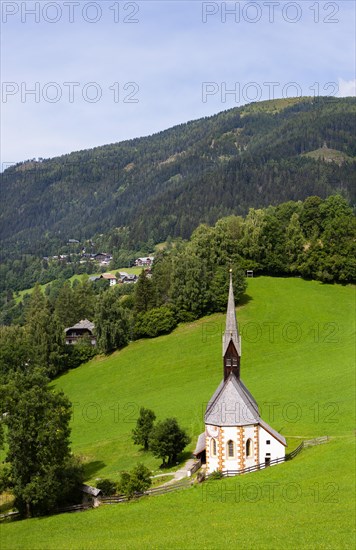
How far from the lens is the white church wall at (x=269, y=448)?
48875 millimetres

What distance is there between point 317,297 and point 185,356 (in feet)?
101

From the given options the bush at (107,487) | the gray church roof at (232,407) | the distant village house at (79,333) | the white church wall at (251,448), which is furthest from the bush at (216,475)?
the distant village house at (79,333)

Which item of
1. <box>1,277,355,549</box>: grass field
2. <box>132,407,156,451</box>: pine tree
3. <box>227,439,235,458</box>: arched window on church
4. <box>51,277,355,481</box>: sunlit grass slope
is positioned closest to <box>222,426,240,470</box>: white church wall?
<box>227,439,235,458</box>: arched window on church

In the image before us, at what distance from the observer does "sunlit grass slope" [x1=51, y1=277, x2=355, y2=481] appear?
61.5 m

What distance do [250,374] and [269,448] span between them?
103 ft

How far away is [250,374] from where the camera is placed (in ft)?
263

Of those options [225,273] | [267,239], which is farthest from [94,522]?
[267,239]

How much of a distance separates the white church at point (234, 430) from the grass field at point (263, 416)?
2.14m

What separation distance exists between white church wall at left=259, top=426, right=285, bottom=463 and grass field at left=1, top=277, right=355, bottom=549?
1.76 m

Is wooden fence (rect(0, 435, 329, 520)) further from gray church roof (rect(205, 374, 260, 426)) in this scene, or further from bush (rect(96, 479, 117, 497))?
gray church roof (rect(205, 374, 260, 426))

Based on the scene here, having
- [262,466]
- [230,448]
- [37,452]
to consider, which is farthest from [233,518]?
[37,452]

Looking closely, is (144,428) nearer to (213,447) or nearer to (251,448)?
(213,447)

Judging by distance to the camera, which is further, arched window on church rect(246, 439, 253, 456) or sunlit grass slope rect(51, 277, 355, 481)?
sunlit grass slope rect(51, 277, 355, 481)

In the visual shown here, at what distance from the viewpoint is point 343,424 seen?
188 feet
